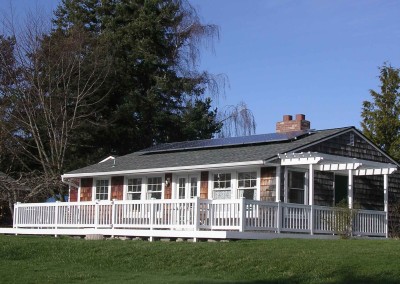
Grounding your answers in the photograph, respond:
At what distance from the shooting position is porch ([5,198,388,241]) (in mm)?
20203

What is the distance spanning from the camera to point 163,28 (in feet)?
145

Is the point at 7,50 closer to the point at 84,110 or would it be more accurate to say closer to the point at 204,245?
the point at 84,110

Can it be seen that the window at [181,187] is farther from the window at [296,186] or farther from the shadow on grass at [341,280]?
the shadow on grass at [341,280]

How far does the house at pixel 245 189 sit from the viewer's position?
67.7ft

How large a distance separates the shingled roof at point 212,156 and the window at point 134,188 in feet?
2.05

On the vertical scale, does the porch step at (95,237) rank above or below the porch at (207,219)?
below

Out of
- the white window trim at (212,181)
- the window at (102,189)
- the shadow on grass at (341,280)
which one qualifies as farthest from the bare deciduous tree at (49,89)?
the shadow on grass at (341,280)

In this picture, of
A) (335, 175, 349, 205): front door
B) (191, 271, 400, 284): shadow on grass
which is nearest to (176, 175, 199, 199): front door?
(335, 175, 349, 205): front door

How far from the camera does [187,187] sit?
83.9 feet

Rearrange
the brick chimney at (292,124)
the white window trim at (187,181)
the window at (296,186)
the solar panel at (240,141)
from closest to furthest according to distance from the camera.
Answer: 1. the window at (296,186)
2. the white window trim at (187,181)
3. the solar panel at (240,141)
4. the brick chimney at (292,124)

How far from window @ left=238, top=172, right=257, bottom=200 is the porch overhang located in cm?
145

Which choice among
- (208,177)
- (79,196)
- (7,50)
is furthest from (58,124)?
(208,177)

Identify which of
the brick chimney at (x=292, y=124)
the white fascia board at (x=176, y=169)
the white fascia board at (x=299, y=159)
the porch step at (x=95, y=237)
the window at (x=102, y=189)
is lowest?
the porch step at (x=95, y=237)

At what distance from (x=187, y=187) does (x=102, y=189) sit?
490 cm
